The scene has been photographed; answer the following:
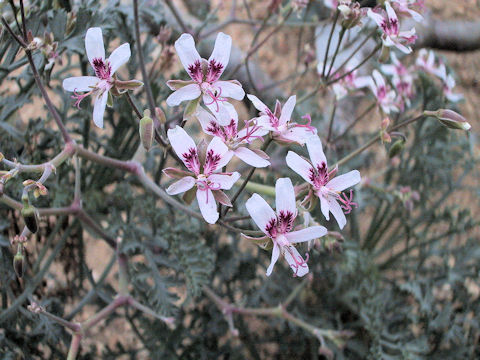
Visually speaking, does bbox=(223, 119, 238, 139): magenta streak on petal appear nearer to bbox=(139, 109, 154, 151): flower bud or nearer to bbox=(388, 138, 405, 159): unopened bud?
bbox=(139, 109, 154, 151): flower bud

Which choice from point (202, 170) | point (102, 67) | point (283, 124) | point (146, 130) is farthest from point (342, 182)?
point (102, 67)

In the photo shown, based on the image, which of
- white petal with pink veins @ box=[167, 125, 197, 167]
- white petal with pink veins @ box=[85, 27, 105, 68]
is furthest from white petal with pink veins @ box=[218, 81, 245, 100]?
white petal with pink veins @ box=[85, 27, 105, 68]

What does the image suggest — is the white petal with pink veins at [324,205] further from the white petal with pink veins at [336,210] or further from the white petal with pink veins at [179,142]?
the white petal with pink veins at [179,142]

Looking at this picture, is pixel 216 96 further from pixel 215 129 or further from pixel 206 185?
pixel 206 185

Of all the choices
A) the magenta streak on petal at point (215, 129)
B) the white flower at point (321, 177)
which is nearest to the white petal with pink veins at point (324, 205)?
the white flower at point (321, 177)

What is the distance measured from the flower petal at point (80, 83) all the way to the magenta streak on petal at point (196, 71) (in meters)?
0.17

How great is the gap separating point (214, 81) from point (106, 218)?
734 mm

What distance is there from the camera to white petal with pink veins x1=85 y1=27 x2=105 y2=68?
36.9 inches

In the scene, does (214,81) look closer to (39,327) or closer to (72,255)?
(39,327)

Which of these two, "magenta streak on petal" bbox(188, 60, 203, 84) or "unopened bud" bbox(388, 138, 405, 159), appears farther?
"unopened bud" bbox(388, 138, 405, 159)

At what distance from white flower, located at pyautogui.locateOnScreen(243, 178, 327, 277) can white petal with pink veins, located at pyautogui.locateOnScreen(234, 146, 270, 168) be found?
45mm

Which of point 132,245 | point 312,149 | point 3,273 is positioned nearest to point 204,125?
point 312,149

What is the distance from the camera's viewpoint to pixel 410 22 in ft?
8.50

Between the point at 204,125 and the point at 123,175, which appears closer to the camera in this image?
the point at 204,125
